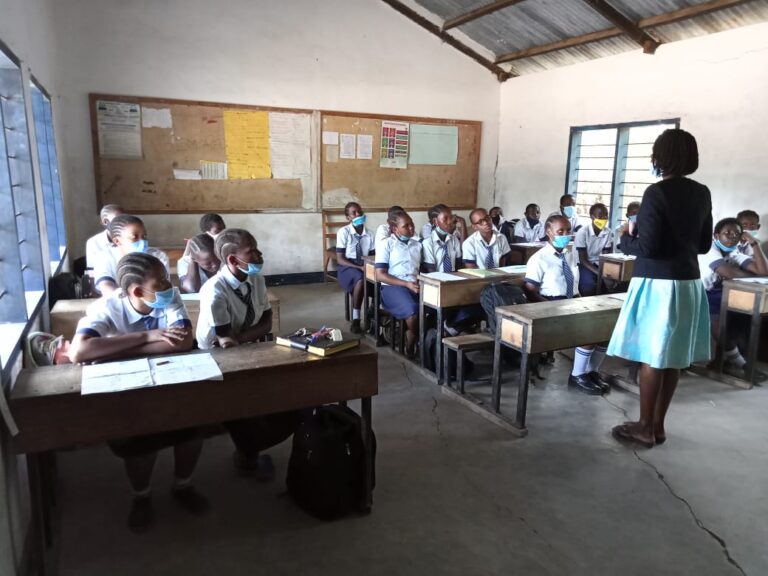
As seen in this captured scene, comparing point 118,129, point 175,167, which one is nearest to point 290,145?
point 175,167

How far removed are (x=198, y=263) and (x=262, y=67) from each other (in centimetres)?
402

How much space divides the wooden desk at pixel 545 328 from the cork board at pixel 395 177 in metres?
4.63

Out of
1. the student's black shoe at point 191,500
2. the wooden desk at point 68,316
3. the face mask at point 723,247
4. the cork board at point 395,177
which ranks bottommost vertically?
the student's black shoe at point 191,500

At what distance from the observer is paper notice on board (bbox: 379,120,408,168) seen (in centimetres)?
757

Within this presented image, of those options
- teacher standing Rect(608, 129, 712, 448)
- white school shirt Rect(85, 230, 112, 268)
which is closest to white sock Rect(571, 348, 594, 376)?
teacher standing Rect(608, 129, 712, 448)

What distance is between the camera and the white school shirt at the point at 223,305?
2.43 meters

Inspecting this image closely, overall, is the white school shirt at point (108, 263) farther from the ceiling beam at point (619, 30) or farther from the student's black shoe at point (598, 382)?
the ceiling beam at point (619, 30)

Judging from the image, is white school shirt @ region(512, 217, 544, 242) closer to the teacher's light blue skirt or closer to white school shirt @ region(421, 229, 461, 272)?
white school shirt @ region(421, 229, 461, 272)

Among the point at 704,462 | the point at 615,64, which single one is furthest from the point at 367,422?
the point at 615,64

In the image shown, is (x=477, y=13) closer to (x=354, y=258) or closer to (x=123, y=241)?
(x=354, y=258)

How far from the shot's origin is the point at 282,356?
2.02 m

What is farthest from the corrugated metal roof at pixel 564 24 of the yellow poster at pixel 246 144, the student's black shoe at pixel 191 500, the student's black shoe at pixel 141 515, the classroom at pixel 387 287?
the student's black shoe at pixel 141 515

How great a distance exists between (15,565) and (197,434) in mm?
668

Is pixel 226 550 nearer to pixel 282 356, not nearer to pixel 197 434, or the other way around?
pixel 197 434
